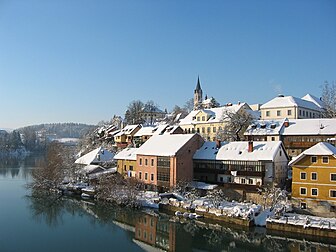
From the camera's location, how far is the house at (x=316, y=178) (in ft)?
94.0

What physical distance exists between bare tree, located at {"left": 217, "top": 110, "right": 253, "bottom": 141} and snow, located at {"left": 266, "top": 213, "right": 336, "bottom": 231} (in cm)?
2001

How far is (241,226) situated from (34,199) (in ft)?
78.1

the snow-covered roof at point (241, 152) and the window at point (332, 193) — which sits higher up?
the snow-covered roof at point (241, 152)

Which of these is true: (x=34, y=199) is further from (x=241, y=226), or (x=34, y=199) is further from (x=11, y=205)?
(x=241, y=226)

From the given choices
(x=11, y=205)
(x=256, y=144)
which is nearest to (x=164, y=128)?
(x=256, y=144)

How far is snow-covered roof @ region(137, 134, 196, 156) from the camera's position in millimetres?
38562

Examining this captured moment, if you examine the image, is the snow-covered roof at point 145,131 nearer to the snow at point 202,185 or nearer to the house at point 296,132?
the house at point 296,132

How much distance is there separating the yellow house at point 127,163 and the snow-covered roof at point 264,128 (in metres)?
14.9

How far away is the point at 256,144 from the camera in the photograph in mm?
36031

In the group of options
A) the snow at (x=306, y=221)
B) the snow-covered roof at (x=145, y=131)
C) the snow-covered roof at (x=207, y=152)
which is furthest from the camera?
the snow-covered roof at (x=145, y=131)

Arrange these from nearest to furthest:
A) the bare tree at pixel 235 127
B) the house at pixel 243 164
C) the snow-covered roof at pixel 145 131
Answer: the house at pixel 243 164 → the bare tree at pixel 235 127 → the snow-covered roof at pixel 145 131

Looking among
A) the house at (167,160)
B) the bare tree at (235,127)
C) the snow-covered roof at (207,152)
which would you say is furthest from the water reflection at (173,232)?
the bare tree at (235,127)

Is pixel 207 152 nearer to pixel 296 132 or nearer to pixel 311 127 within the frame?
pixel 296 132

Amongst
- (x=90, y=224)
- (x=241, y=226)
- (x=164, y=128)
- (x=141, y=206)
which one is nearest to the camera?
(x=241, y=226)
